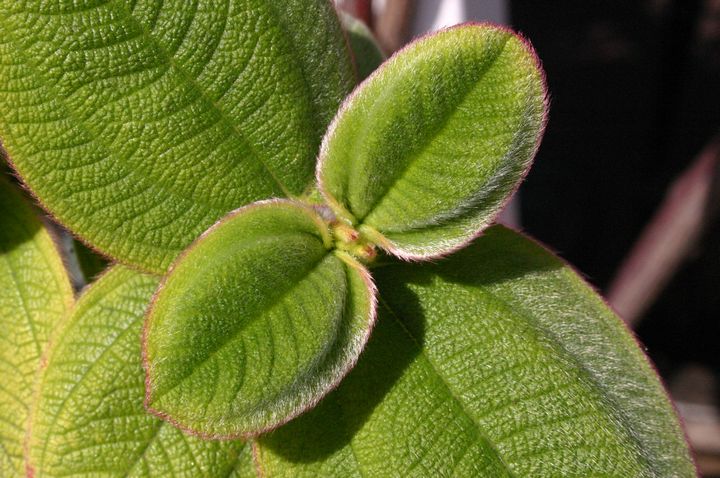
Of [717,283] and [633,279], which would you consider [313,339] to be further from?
[717,283]

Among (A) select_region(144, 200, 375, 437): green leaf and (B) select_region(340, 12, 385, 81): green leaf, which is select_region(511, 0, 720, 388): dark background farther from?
(A) select_region(144, 200, 375, 437): green leaf

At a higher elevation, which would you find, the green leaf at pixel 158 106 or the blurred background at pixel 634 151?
the green leaf at pixel 158 106

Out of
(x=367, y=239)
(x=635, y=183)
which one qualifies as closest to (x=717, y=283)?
(x=635, y=183)

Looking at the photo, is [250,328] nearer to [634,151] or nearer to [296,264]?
[296,264]

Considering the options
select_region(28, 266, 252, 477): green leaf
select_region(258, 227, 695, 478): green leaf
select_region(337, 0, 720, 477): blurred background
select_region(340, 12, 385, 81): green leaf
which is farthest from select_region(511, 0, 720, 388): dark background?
select_region(28, 266, 252, 477): green leaf

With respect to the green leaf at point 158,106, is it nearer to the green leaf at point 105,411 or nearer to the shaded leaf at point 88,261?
the green leaf at point 105,411

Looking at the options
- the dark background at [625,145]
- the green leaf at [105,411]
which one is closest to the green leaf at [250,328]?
the green leaf at [105,411]
